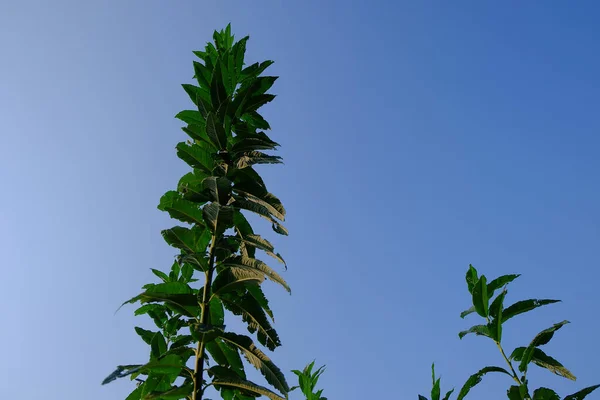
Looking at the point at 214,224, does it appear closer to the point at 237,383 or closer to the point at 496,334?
the point at 237,383

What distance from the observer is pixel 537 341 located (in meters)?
2.93

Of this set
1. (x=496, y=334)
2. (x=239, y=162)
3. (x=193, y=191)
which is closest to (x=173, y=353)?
(x=193, y=191)

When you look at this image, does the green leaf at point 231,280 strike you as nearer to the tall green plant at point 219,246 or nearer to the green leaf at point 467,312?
the tall green plant at point 219,246

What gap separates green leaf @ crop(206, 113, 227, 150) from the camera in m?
4.73

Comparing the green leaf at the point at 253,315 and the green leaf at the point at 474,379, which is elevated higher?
the green leaf at the point at 253,315

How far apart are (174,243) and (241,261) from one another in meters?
0.61

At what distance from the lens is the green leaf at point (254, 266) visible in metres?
4.12

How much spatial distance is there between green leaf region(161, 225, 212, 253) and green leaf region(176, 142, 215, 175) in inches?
24.0

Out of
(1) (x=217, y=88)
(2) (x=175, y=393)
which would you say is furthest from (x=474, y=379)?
(1) (x=217, y=88)

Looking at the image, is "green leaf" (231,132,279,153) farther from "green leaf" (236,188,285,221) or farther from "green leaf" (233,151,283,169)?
"green leaf" (236,188,285,221)

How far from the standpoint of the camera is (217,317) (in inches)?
172

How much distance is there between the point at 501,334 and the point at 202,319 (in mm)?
2183

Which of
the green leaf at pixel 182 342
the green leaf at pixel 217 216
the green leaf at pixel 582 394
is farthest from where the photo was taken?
the green leaf at pixel 217 216

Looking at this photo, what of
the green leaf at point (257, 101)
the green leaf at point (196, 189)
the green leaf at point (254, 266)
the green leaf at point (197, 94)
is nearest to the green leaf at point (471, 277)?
the green leaf at point (254, 266)
